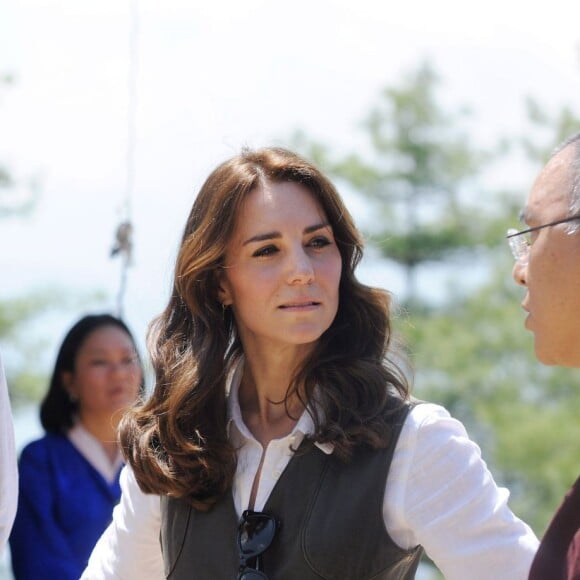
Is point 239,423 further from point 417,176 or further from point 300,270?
point 417,176

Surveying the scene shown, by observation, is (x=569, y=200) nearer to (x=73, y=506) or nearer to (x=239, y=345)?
(x=239, y=345)

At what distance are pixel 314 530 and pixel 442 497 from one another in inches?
9.0

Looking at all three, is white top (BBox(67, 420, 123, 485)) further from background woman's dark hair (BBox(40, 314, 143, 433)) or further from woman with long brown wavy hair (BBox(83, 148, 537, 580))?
woman with long brown wavy hair (BBox(83, 148, 537, 580))

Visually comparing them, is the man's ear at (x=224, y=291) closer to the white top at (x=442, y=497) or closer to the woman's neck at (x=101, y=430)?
the white top at (x=442, y=497)

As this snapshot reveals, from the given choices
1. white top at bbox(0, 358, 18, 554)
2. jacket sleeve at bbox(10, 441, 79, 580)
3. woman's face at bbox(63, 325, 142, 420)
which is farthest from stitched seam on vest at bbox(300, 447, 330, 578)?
woman's face at bbox(63, 325, 142, 420)

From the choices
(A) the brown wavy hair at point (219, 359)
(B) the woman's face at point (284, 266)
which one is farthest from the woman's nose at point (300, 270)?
(A) the brown wavy hair at point (219, 359)

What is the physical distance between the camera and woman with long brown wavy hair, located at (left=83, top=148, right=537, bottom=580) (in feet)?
7.13

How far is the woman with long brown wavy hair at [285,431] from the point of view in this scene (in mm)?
2172

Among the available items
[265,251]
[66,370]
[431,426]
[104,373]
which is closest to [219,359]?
[265,251]

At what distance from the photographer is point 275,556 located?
2.24 meters

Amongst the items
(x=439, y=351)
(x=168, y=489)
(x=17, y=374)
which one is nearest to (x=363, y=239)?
(x=168, y=489)

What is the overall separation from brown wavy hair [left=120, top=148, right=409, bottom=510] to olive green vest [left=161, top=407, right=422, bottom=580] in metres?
0.05

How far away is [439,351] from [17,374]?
514 cm

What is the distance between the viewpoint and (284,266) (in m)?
2.38
